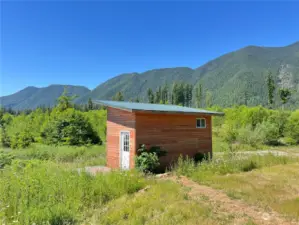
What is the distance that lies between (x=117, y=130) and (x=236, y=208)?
6.78m

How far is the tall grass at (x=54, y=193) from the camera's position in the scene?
4.05 meters

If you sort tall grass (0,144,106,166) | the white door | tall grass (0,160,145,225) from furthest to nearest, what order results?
tall grass (0,144,106,166) → the white door → tall grass (0,160,145,225)

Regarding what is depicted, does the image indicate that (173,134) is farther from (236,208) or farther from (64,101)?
(64,101)

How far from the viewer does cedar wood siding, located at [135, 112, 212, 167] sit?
31.8 feet

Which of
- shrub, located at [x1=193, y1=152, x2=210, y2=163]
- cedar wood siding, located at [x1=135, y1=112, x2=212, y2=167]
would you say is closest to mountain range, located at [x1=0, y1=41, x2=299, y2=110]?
cedar wood siding, located at [x1=135, y1=112, x2=212, y2=167]

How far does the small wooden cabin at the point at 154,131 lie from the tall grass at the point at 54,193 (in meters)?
3.54

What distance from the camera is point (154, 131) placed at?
9984 mm

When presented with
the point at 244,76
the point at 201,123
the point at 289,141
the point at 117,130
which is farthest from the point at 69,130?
the point at 244,76

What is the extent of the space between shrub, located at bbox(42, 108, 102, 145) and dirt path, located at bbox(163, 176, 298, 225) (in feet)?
43.6

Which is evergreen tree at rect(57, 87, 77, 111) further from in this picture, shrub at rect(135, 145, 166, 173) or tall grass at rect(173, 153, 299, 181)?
tall grass at rect(173, 153, 299, 181)

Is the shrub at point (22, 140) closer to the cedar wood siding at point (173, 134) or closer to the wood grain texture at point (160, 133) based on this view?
the wood grain texture at point (160, 133)

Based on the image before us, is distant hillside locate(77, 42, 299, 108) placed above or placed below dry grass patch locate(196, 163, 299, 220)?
above

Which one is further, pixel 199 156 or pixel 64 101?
pixel 64 101

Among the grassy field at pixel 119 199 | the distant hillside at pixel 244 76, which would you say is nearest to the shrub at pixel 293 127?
the distant hillside at pixel 244 76
